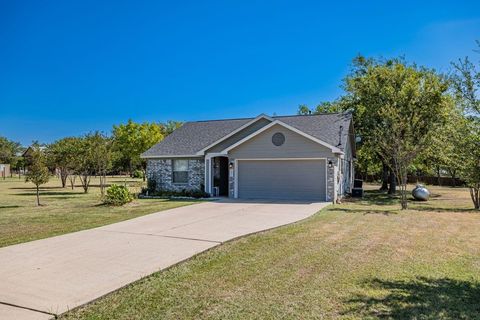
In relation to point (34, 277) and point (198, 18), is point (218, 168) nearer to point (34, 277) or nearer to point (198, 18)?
point (198, 18)

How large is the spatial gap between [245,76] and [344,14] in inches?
439

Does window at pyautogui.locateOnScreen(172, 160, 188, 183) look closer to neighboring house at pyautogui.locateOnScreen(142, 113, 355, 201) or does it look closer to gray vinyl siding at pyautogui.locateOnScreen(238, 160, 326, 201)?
neighboring house at pyautogui.locateOnScreen(142, 113, 355, 201)

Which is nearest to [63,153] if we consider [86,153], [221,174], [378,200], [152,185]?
[86,153]

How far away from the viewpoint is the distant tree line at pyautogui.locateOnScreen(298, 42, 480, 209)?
5410 mm

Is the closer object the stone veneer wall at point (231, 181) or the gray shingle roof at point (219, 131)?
the stone veneer wall at point (231, 181)

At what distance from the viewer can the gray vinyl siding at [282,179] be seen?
17078mm

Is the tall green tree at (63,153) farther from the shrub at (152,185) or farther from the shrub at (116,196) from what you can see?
the shrub at (116,196)

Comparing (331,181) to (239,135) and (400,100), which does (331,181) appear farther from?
(400,100)

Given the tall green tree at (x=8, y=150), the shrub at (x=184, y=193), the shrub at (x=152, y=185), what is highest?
the tall green tree at (x=8, y=150)

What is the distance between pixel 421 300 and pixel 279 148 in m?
13.2

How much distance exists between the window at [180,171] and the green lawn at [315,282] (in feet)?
41.8

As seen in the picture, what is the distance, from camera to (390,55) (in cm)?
2427

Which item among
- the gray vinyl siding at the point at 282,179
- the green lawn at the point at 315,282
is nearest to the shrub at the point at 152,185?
the gray vinyl siding at the point at 282,179

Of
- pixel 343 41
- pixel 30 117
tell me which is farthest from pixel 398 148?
pixel 30 117
